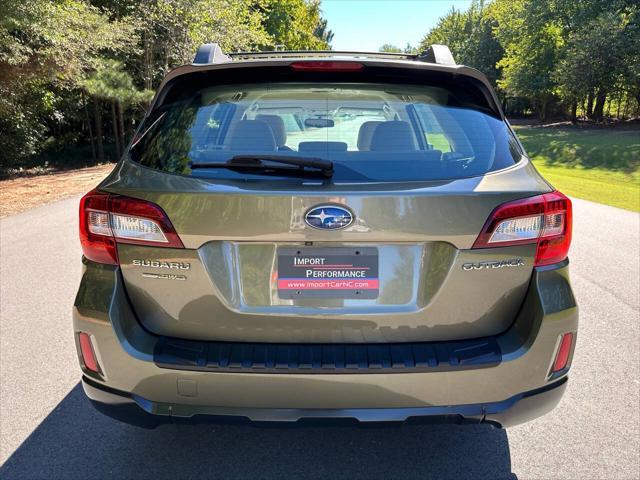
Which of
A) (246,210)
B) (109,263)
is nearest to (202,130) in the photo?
(246,210)

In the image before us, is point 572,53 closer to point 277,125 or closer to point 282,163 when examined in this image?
point 277,125

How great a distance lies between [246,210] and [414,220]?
634mm

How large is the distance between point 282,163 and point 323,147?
0.22 m

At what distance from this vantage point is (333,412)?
2.10 metres

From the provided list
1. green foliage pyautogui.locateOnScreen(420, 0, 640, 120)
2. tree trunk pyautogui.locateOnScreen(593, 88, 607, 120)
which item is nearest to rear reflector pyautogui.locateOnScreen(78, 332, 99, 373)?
green foliage pyautogui.locateOnScreen(420, 0, 640, 120)

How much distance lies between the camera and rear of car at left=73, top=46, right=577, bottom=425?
6.70 feet

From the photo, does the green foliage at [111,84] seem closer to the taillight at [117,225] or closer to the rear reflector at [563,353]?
the taillight at [117,225]

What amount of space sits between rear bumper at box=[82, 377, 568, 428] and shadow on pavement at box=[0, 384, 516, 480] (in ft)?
1.25

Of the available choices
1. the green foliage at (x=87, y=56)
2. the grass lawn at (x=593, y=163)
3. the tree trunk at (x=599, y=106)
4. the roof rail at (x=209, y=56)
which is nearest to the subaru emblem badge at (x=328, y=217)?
the roof rail at (x=209, y=56)

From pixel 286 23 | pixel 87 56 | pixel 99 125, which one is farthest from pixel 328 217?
pixel 286 23

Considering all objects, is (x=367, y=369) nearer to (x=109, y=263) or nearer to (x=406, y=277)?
(x=406, y=277)

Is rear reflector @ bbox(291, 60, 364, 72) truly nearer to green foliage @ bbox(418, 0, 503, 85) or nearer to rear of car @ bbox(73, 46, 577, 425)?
rear of car @ bbox(73, 46, 577, 425)

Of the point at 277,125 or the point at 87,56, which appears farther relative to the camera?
the point at 87,56

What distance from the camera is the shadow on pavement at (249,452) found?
257 centimetres
